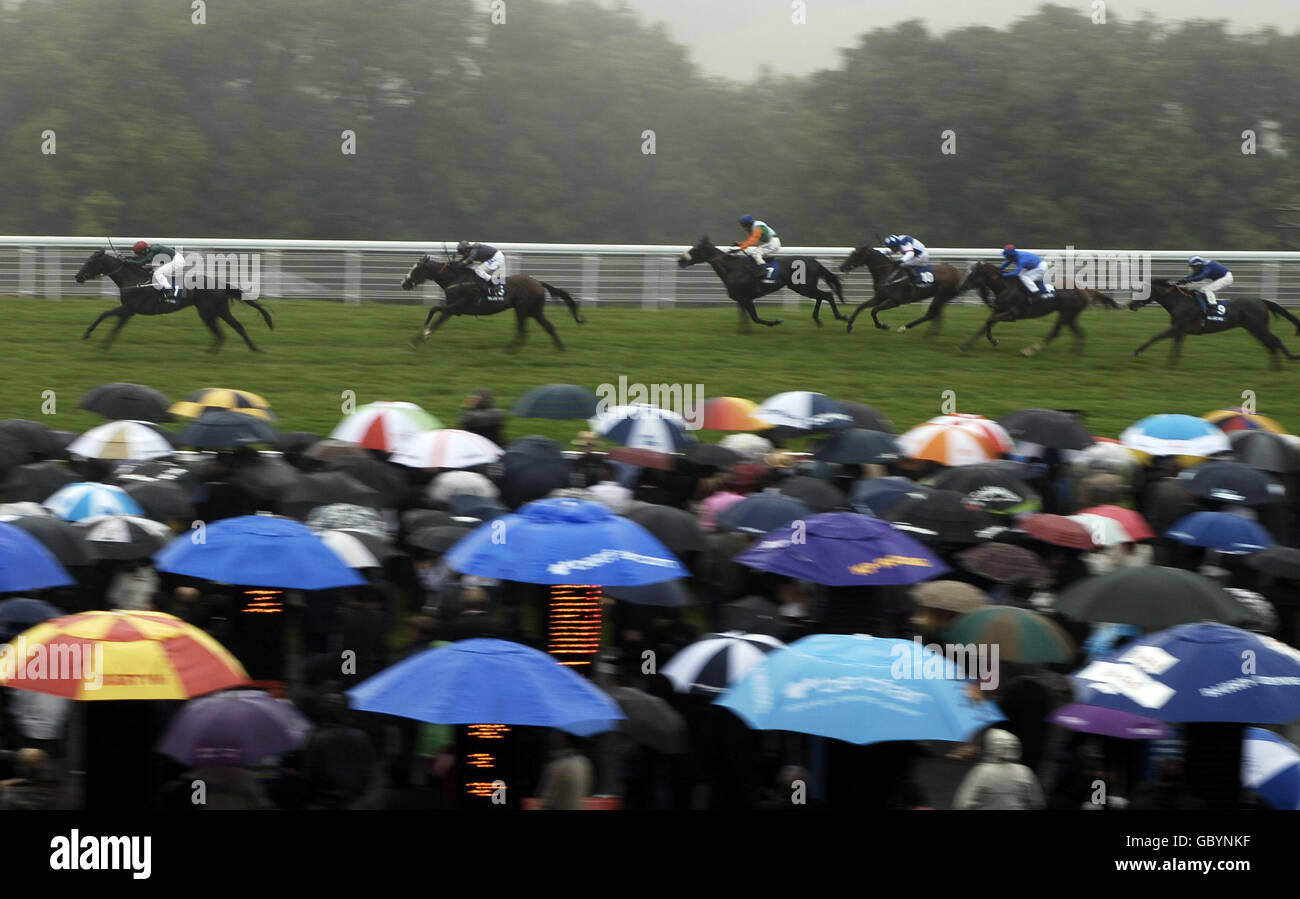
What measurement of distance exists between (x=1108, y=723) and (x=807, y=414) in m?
4.57

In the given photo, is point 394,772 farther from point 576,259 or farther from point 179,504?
point 576,259

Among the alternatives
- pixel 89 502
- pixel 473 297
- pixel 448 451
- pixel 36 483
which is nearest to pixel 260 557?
pixel 89 502

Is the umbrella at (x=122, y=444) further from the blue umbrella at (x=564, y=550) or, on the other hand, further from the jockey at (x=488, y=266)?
the jockey at (x=488, y=266)

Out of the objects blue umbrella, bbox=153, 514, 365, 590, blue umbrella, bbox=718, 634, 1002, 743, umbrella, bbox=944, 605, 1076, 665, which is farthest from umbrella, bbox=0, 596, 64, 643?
umbrella, bbox=944, 605, 1076, 665

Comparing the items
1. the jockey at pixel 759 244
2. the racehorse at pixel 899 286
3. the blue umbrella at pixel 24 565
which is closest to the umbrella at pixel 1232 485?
the blue umbrella at pixel 24 565

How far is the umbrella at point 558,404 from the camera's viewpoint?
9227 millimetres

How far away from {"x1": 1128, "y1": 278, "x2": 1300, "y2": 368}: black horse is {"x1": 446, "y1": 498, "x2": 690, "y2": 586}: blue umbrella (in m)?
10.2

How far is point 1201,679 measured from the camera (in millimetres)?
4504

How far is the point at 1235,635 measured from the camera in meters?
4.64

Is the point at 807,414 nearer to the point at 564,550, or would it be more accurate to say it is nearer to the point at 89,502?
the point at 564,550

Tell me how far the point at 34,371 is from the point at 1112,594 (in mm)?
10839

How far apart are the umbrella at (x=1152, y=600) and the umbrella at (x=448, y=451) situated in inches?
133

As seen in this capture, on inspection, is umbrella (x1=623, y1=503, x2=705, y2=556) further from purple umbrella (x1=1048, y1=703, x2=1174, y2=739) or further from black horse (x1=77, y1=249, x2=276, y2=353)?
black horse (x1=77, y1=249, x2=276, y2=353)

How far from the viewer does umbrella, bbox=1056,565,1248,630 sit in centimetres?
552
